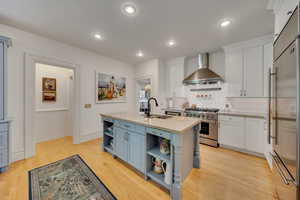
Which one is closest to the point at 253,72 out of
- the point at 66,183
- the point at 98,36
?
the point at 98,36

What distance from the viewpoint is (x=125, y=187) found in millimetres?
1702

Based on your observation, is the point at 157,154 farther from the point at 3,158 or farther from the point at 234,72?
the point at 234,72

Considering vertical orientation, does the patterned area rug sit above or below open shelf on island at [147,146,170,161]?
below

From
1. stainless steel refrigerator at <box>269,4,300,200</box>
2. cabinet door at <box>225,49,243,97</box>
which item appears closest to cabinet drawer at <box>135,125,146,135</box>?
stainless steel refrigerator at <box>269,4,300,200</box>

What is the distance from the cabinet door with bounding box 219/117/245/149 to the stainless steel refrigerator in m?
1.54

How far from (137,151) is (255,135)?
8.41ft

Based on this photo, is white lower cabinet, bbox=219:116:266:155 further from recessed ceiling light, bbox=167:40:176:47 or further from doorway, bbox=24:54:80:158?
doorway, bbox=24:54:80:158

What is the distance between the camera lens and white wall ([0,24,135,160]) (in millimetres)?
2338

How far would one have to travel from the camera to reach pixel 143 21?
2.10 metres

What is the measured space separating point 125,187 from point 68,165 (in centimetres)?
125

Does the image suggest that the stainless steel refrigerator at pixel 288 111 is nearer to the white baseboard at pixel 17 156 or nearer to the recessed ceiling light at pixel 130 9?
the recessed ceiling light at pixel 130 9

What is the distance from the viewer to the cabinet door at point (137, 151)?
184 centimetres

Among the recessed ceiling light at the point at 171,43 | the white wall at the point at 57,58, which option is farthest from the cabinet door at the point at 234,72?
the white wall at the point at 57,58

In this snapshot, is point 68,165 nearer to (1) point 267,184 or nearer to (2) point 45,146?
(2) point 45,146
